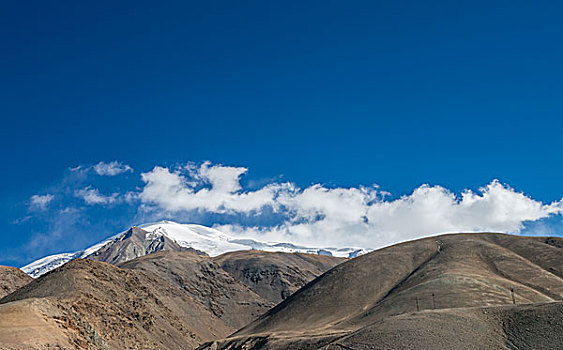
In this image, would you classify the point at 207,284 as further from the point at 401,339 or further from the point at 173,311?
the point at 401,339

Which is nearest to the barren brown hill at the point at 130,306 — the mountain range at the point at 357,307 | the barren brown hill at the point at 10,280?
the mountain range at the point at 357,307

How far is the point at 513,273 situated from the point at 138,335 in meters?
63.6

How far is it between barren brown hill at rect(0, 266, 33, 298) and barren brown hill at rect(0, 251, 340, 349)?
17766 millimetres

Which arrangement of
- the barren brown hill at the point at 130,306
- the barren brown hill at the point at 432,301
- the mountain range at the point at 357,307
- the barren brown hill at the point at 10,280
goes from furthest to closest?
1. the barren brown hill at the point at 10,280
2. the barren brown hill at the point at 130,306
3. the mountain range at the point at 357,307
4. the barren brown hill at the point at 432,301

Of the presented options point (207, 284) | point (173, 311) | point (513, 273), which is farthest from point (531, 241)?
point (207, 284)

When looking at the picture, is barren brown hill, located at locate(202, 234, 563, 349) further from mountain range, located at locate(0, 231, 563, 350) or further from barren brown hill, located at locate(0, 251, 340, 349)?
barren brown hill, located at locate(0, 251, 340, 349)

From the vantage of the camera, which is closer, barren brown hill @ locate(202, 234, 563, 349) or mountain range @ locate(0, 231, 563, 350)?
barren brown hill @ locate(202, 234, 563, 349)

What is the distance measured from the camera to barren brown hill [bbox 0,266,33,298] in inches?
4559

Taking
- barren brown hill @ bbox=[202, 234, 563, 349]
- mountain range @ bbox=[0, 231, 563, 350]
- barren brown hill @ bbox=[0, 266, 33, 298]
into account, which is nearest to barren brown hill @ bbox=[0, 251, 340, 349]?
mountain range @ bbox=[0, 231, 563, 350]

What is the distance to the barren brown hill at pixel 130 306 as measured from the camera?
62906 millimetres

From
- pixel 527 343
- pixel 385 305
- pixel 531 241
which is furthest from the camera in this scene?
pixel 531 241

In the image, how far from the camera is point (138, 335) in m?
92.1

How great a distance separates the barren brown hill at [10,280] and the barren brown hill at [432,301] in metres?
51.4

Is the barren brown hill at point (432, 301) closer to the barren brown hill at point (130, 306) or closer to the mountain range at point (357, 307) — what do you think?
the mountain range at point (357, 307)
